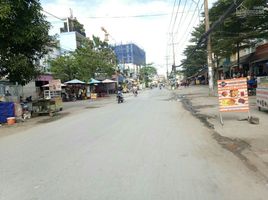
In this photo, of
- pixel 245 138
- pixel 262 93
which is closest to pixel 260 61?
pixel 262 93

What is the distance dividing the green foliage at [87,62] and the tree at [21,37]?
29.8m

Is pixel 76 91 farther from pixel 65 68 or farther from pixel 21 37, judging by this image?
pixel 21 37

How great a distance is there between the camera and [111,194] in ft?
19.3

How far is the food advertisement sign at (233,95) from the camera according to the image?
45.4 feet

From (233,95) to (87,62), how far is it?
152 ft

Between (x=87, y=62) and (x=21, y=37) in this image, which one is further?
(x=87, y=62)

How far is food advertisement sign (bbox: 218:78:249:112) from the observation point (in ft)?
45.4

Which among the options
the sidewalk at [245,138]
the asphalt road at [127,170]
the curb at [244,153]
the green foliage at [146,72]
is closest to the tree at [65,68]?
the sidewalk at [245,138]

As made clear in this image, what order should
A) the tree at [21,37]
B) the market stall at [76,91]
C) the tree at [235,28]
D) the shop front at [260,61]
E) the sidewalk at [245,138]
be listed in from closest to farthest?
the sidewalk at [245,138] → the tree at [21,37] → the tree at [235,28] → the shop front at [260,61] → the market stall at [76,91]

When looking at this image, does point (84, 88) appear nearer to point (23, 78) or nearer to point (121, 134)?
point (23, 78)

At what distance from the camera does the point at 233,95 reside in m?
13.9

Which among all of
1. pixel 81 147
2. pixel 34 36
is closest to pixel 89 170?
pixel 81 147

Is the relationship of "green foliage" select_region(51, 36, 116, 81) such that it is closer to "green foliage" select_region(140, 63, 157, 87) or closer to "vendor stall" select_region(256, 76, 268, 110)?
"vendor stall" select_region(256, 76, 268, 110)

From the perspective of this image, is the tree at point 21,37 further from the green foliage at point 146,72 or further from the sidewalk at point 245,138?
the green foliage at point 146,72
